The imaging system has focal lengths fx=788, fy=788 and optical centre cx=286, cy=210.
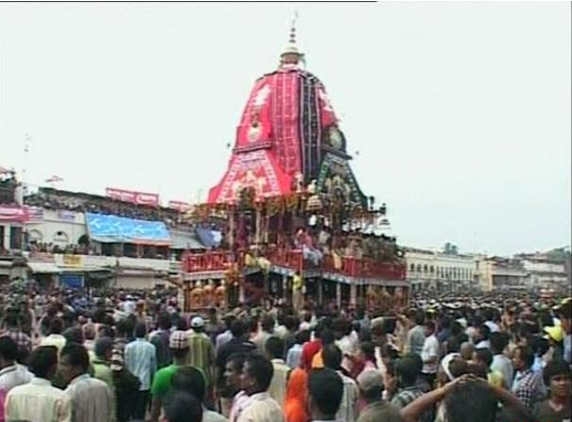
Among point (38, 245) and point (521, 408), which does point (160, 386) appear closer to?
point (521, 408)

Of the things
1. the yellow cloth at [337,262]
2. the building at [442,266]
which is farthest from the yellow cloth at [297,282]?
the building at [442,266]

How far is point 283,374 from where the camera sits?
20.6 ft

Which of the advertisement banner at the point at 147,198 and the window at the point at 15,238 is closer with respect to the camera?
the window at the point at 15,238

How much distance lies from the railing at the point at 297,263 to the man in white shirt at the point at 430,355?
13223mm

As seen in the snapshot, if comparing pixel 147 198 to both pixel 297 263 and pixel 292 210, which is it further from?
pixel 297 263

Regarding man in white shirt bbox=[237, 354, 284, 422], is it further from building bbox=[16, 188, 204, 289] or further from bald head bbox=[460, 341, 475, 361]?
building bbox=[16, 188, 204, 289]

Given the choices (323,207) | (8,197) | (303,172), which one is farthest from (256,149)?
(8,197)

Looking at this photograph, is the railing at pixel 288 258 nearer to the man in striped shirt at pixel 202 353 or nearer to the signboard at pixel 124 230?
the man in striped shirt at pixel 202 353

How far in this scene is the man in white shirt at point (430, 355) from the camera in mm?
7139

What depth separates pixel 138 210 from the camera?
47719 mm

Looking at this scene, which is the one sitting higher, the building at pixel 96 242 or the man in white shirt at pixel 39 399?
the building at pixel 96 242

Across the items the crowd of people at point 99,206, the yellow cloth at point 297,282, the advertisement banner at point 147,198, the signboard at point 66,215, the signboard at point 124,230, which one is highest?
the advertisement banner at point 147,198

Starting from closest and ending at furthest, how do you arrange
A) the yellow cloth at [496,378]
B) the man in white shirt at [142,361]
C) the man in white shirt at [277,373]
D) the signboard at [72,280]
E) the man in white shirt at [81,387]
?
the man in white shirt at [81,387] < the yellow cloth at [496,378] < the man in white shirt at [277,373] < the man in white shirt at [142,361] < the signboard at [72,280]

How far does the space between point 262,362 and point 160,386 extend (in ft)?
3.87
